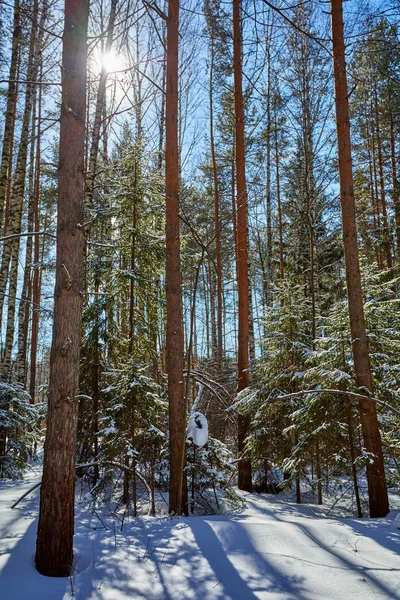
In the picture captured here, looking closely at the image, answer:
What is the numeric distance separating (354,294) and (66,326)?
456cm

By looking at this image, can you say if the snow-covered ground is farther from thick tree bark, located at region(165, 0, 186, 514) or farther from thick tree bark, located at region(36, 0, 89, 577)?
thick tree bark, located at region(165, 0, 186, 514)

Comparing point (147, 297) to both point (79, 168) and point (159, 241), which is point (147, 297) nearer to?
point (159, 241)

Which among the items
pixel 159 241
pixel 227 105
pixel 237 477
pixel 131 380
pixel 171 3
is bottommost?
pixel 237 477

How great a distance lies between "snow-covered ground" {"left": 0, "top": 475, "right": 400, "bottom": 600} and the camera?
106 inches

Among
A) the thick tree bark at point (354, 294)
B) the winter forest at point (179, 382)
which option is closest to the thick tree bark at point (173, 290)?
the winter forest at point (179, 382)

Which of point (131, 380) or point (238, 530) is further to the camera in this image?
point (131, 380)

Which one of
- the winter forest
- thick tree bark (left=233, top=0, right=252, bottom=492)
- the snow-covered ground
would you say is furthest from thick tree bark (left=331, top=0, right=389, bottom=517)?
thick tree bark (left=233, top=0, right=252, bottom=492)

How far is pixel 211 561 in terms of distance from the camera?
322cm

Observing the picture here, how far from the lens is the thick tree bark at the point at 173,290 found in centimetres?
543

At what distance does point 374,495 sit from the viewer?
17.9ft

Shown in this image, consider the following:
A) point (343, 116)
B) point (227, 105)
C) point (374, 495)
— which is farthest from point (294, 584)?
point (227, 105)

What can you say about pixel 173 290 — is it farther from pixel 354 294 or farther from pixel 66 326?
pixel 354 294

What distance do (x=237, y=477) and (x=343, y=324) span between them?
4482mm

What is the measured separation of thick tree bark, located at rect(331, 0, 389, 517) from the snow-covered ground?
1.04 metres
